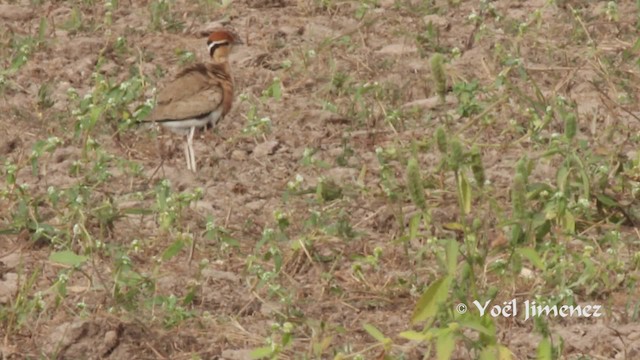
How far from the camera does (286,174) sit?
9570mm

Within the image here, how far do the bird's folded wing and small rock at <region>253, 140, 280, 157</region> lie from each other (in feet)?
1.06

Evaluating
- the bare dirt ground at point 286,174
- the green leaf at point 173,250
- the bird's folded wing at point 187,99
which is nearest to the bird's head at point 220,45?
the bare dirt ground at point 286,174

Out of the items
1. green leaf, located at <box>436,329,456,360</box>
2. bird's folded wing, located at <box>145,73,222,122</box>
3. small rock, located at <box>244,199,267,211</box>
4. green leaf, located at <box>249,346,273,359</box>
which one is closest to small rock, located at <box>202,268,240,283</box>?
small rock, located at <box>244,199,267,211</box>

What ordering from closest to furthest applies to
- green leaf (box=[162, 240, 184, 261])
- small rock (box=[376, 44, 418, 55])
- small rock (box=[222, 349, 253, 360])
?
small rock (box=[222, 349, 253, 360]), green leaf (box=[162, 240, 184, 261]), small rock (box=[376, 44, 418, 55])

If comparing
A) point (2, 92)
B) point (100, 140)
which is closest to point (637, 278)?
point (100, 140)

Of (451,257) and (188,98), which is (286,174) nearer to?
(188,98)

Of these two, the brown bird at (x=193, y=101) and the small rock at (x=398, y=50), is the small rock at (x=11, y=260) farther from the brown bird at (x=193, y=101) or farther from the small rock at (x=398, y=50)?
the small rock at (x=398, y=50)

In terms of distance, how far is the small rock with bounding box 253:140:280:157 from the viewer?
982cm

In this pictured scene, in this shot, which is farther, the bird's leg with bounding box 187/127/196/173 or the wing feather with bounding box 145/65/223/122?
the wing feather with bounding box 145/65/223/122

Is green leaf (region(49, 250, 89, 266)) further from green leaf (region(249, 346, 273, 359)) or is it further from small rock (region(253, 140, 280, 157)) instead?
small rock (region(253, 140, 280, 157))

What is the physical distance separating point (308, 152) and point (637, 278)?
2.21m

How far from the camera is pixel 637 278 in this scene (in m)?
7.71

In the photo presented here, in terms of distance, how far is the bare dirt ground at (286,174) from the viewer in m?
7.46

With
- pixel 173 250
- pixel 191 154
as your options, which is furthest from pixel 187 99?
pixel 173 250
